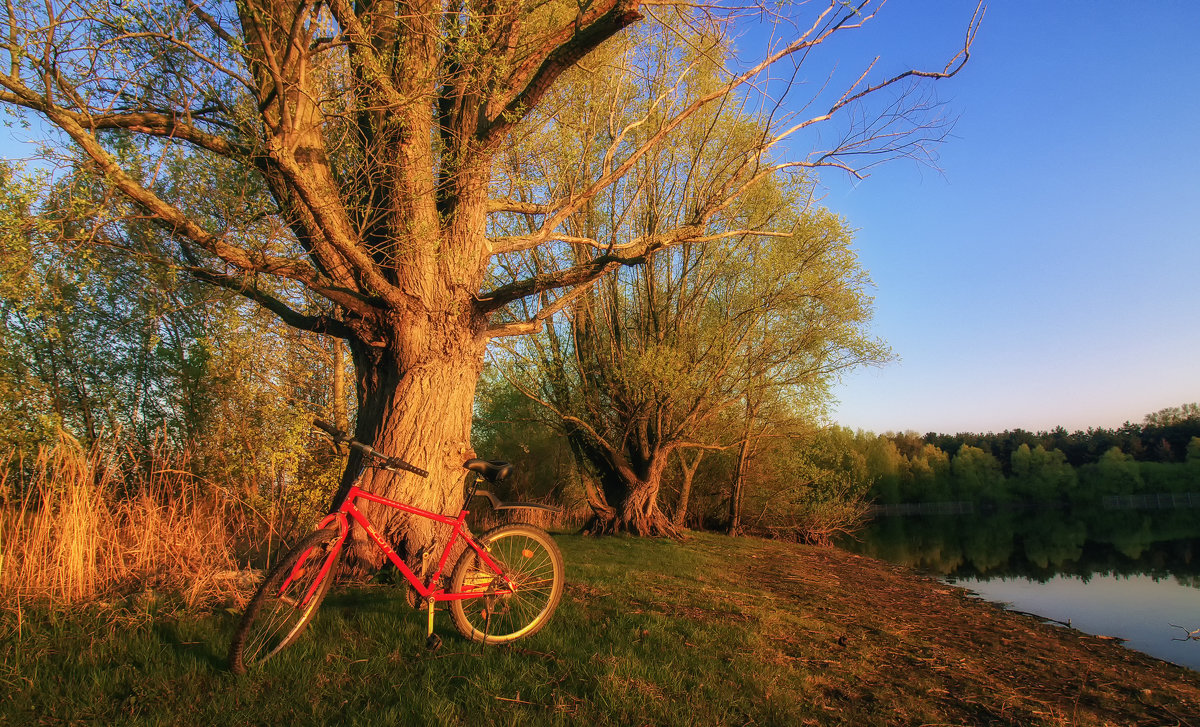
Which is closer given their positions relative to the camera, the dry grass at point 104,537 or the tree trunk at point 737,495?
the dry grass at point 104,537

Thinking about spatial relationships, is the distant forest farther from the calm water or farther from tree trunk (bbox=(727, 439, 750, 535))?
tree trunk (bbox=(727, 439, 750, 535))

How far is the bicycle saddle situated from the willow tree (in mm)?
1276

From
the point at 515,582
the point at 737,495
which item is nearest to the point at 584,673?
the point at 515,582

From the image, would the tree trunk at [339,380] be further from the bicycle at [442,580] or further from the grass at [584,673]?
the bicycle at [442,580]

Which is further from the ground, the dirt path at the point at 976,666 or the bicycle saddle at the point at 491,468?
the bicycle saddle at the point at 491,468

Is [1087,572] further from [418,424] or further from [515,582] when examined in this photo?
[418,424]

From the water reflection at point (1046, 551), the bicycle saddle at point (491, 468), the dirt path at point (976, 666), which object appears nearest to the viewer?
the dirt path at point (976, 666)

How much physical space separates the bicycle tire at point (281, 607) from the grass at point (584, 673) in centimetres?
11

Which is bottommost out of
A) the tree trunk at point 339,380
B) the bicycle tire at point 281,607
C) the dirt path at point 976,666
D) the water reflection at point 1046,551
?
the water reflection at point 1046,551

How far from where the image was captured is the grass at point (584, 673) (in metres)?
3.15

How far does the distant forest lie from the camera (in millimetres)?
57544

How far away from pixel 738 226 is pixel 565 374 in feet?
19.0

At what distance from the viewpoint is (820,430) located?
64.0 feet

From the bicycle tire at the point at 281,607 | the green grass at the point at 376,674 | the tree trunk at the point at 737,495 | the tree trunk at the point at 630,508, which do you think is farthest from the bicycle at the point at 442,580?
the tree trunk at the point at 737,495
